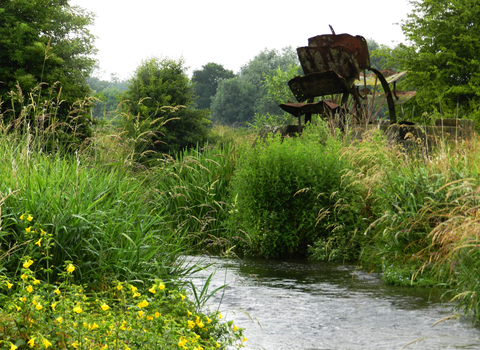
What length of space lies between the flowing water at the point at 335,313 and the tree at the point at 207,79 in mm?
57588

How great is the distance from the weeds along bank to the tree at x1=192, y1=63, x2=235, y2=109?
58.8m

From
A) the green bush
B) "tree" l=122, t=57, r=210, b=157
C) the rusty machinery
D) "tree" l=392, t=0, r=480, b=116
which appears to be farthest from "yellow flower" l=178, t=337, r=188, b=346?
"tree" l=392, t=0, r=480, b=116

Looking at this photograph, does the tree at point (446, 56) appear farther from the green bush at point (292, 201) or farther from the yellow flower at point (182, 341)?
the yellow flower at point (182, 341)

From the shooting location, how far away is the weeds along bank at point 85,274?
2.64m

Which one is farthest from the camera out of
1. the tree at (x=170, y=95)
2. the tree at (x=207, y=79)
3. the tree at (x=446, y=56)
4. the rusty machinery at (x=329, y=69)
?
the tree at (x=207, y=79)

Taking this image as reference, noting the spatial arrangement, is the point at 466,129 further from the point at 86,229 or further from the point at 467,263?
the point at 86,229

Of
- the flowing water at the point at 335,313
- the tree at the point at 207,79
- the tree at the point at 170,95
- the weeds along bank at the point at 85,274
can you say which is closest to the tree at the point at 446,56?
the tree at the point at 170,95

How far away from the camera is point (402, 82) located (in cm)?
2397

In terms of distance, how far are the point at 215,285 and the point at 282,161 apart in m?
2.57

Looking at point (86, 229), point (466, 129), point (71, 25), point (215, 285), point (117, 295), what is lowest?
point (215, 285)

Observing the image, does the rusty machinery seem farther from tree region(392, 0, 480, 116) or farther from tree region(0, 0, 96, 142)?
tree region(392, 0, 480, 116)

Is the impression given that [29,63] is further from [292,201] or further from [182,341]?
[182,341]

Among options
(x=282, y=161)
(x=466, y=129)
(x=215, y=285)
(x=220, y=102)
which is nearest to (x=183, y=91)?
(x=466, y=129)

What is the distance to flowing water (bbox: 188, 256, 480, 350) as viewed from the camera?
364 cm
